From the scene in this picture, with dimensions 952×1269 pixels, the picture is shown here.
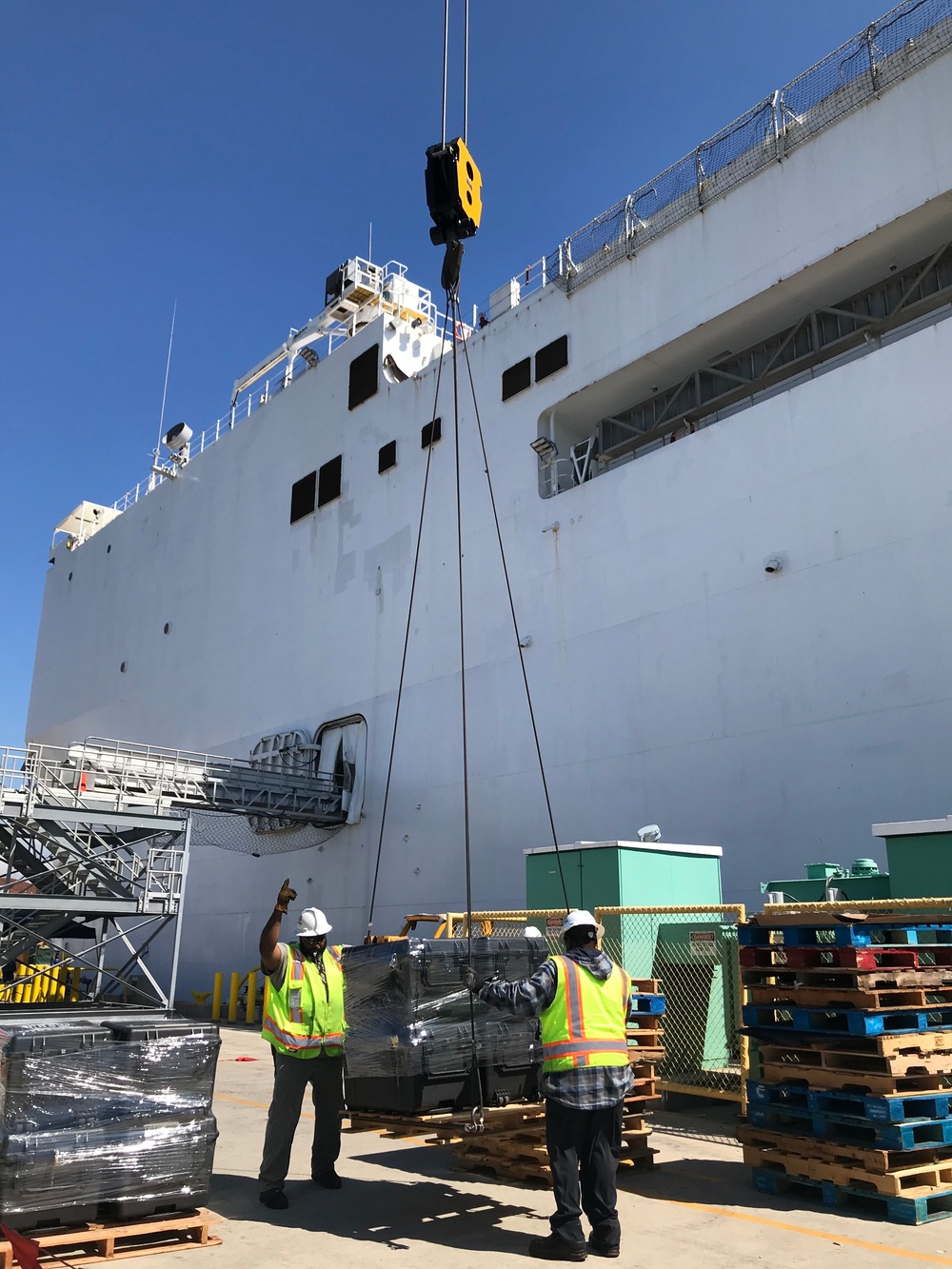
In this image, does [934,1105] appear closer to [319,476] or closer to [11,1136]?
[11,1136]

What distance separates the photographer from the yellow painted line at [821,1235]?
4.68 meters

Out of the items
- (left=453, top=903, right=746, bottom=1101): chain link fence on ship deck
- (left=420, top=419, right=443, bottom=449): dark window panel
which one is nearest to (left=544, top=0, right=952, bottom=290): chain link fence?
(left=420, top=419, right=443, bottom=449): dark window panel

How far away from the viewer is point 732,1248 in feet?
15.8

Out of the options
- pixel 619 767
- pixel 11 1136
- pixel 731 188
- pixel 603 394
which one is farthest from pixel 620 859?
pixel 731 188

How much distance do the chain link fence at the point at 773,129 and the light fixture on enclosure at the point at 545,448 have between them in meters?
2.77

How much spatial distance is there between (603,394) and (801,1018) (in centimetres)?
1223

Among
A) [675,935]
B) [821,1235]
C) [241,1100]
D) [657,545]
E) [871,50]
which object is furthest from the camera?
[657,545]

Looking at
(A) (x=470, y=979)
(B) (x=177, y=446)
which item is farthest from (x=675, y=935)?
(B) (x=177, y=446)

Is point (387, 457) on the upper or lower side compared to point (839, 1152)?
upper

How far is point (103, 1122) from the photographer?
482 cm

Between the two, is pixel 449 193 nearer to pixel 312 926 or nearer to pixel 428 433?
pixel 312 926

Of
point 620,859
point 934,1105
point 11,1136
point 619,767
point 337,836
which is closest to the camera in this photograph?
point 11,1136

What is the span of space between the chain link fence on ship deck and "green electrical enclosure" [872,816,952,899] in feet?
4.78

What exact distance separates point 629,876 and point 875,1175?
476 cm
